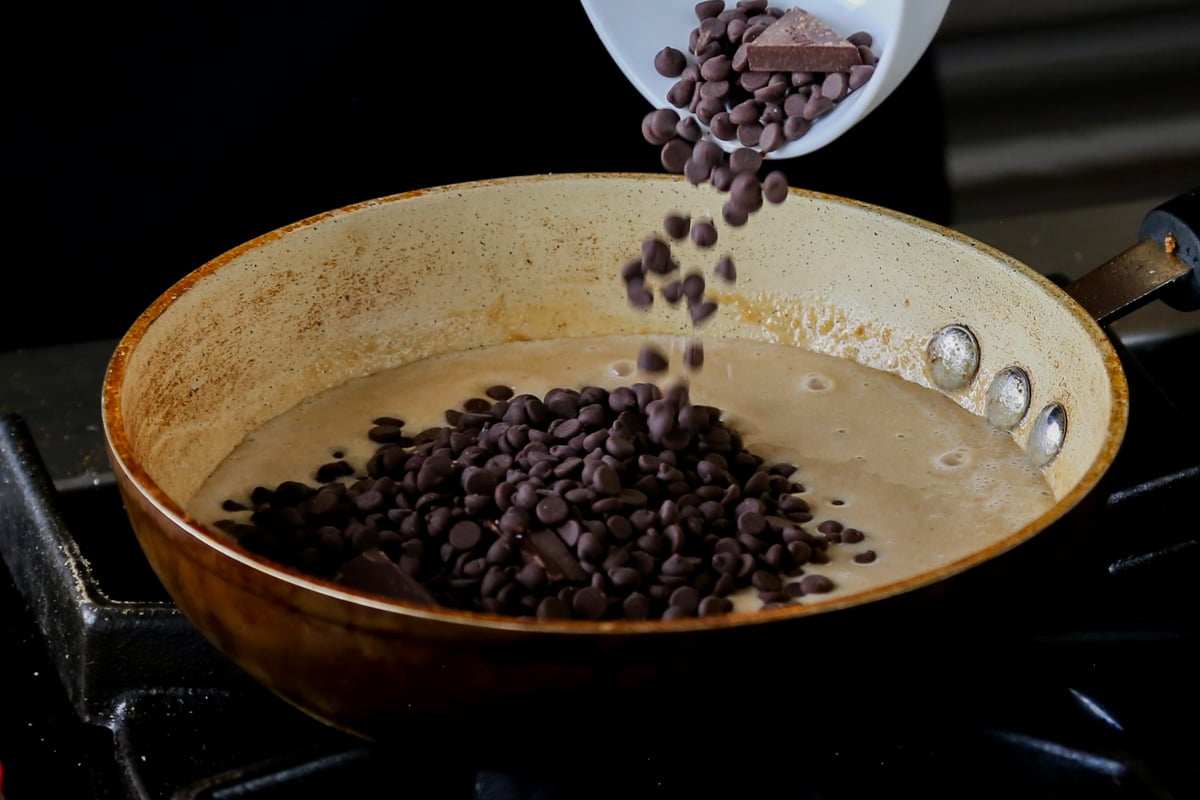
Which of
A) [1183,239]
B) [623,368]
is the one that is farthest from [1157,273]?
[623,368]

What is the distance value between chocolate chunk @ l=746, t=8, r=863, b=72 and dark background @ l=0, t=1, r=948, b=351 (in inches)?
16.1

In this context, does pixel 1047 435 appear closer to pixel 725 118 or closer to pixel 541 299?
pixel 725 118

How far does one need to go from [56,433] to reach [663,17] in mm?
743

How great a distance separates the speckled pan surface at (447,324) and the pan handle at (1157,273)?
5 centimetres

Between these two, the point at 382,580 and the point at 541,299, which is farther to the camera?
the point at 541,299

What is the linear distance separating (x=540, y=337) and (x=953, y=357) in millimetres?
382

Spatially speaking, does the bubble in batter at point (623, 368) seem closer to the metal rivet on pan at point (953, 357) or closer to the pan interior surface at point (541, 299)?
the pan interior surface at point (541, 299)

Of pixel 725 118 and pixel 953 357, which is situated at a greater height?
→ pixel 725 118

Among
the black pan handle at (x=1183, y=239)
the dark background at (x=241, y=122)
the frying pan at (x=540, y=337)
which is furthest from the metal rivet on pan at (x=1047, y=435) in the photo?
the dark background at (x=241, y=122)

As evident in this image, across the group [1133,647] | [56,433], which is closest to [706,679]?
[1133,647]

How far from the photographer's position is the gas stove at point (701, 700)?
769mm

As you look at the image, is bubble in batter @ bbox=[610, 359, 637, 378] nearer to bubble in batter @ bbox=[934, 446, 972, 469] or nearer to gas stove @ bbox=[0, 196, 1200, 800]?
bubble in batter @ bbox=[934, 446, 972, 469]

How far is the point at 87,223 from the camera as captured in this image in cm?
139

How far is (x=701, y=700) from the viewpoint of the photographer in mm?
666
